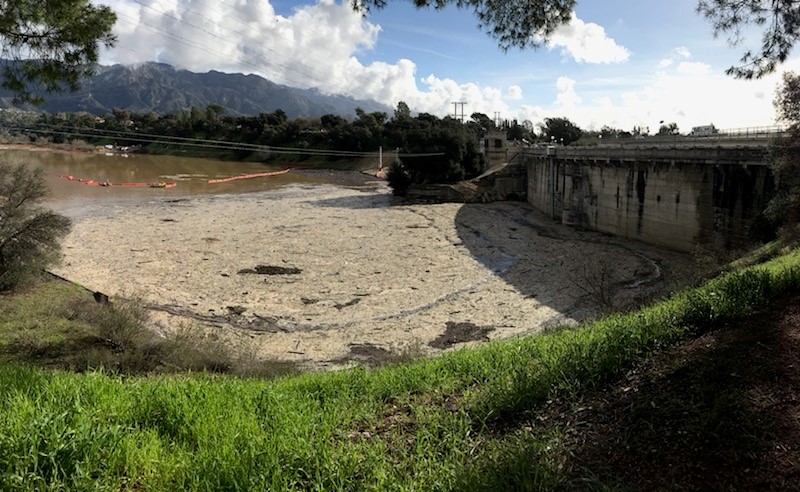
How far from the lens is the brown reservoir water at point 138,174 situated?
4741 cm

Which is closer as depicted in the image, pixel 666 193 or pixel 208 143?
pixel 666 193

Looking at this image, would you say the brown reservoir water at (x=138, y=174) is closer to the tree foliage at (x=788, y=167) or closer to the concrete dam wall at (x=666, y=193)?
the concrete dam wall at (x=666, y=193)

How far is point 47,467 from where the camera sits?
10.3ft

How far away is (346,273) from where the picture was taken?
74.5ft

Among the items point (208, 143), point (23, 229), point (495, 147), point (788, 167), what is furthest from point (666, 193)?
point (208, 143)

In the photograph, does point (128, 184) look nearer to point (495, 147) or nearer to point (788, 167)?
point (495, 147)

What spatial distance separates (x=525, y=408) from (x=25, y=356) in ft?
34.9

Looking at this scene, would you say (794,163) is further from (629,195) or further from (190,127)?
(190,127)

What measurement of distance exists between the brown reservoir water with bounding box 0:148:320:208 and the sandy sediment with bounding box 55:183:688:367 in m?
12.5

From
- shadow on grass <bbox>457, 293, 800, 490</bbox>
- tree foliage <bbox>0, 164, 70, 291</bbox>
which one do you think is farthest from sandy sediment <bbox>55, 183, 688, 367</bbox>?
shadow on grass <bbox>457, 293, 800, 490</bbox>

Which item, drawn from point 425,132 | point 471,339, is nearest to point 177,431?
point 471,339

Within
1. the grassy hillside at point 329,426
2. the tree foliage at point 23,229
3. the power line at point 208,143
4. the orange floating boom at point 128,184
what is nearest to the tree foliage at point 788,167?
the grassy hillside at point 329,426

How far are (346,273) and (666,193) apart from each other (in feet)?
60.8

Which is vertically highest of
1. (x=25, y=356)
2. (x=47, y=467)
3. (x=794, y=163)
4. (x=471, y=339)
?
(x=794, y=163)
